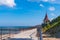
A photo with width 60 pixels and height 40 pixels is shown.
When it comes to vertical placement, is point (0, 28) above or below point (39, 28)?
above

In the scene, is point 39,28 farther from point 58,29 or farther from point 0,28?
point 58,29

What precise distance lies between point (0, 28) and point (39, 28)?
10.5ft

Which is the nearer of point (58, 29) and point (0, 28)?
point (0, 28)

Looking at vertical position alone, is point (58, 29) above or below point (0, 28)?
above

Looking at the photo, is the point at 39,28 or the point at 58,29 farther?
the point at 58,29

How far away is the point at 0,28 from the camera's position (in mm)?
8945

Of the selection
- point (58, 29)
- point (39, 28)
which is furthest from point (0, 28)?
point (58, 29)

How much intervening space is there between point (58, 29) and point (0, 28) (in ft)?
80.9

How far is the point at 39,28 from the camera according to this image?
6.20m

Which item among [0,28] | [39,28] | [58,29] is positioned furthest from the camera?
[58,29]

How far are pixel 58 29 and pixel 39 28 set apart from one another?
27017 millimetres

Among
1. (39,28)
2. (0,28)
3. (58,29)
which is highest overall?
(58,29)

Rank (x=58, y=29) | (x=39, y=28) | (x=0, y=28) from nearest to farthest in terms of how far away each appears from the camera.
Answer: (x=39, y=28), (x=0, y=28), (x=58, y=29)
